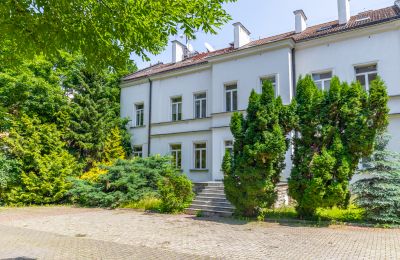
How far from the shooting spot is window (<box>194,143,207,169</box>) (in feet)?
65.0

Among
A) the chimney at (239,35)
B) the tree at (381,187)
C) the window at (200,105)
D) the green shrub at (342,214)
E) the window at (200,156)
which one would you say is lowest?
the green shrub at (342,214)

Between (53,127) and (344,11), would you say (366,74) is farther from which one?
(53,127)

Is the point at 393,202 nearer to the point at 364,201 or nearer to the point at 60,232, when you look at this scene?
the point at 364,201

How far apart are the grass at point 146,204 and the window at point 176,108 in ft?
23.7

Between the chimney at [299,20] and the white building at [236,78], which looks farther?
the chimney at [299,20]

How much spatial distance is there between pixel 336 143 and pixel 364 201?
7.47ft

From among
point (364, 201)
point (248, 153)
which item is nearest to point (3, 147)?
point (248, 153)

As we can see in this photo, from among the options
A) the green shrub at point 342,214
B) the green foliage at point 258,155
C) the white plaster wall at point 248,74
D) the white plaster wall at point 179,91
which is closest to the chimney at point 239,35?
the white plaster wall at point 248,74

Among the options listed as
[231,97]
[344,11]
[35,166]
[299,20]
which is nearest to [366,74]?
[344,11]

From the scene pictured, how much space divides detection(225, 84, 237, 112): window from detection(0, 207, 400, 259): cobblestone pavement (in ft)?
25.9

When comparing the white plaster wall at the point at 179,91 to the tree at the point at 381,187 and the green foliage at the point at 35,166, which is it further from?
the tree at the point at 381,187

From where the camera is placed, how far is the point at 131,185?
16.2m

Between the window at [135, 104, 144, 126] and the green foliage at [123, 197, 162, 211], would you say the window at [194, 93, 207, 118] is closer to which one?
the window at [135, 104, 144, 126]

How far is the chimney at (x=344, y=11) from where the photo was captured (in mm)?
17203
